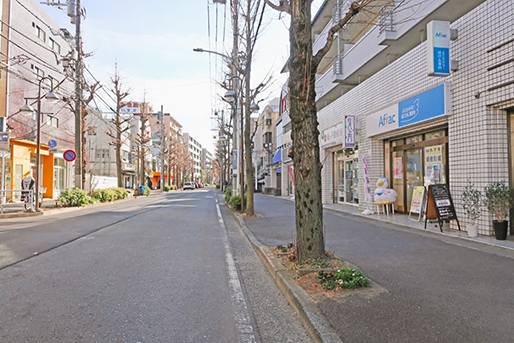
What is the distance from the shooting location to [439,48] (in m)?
8.27

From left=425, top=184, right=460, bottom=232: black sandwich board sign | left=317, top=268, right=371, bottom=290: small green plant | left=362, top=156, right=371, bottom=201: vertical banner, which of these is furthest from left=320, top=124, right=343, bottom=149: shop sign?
left=317, top=268, right=371, bottom=290: small green plant

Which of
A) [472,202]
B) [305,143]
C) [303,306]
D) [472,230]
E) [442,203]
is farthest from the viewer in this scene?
[442,203]

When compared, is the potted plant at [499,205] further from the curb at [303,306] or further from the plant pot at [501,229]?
the curb at [303,306]

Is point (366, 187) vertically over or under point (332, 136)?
under

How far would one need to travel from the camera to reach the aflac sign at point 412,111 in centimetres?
870

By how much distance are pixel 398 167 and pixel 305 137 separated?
345 inches

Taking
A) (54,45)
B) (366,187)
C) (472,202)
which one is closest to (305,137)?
(472,202)

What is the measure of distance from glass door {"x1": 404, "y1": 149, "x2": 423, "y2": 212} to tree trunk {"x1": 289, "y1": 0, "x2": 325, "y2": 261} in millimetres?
7667

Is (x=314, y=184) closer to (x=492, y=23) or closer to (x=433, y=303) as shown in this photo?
(x=433, y=303)

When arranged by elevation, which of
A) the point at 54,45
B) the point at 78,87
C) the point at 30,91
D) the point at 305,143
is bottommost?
the point at 305,143

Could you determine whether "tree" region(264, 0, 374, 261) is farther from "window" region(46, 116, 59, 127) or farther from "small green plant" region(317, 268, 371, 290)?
"window" region(46, 116, 59, 127)

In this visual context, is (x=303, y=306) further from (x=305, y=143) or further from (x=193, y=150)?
(x=193, y=150)

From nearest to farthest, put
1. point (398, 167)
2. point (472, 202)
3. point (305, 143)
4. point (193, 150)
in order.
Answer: point (305, 143), point (472, 202), point (398, 167), point (193, 150)

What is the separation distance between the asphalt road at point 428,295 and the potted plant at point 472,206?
449mm
